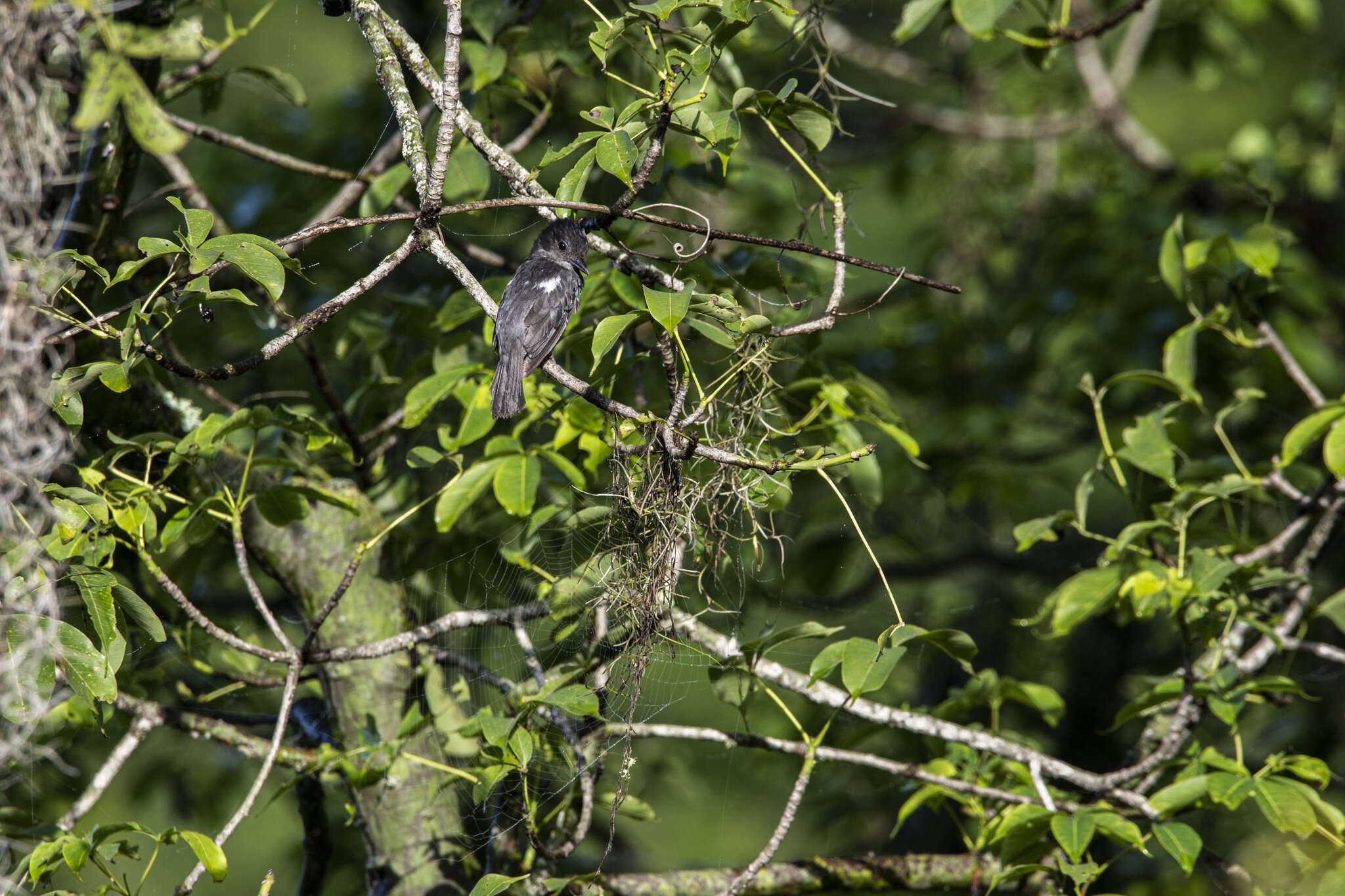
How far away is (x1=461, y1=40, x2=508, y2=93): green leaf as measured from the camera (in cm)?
206

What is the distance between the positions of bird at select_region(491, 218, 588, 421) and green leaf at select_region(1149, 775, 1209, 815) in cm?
149

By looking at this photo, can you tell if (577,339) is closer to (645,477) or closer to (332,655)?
(645,477)

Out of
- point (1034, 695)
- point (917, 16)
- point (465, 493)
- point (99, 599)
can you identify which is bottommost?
point (1034, 695)

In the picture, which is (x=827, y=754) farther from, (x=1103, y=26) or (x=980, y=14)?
(x=1103, y=26)

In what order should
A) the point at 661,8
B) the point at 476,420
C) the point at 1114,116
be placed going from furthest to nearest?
the point at 1114,116 < the point at 476,420 < the point at 661,8

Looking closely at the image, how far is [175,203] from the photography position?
4.42 feet

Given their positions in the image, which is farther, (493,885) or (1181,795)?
(1181,795)

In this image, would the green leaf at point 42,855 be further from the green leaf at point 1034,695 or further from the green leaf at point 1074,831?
the green leaf at point 1034,695

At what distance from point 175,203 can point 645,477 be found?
80 cm

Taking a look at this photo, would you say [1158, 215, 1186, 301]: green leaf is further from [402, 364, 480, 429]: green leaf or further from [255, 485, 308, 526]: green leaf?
[255, 485, 308, 526]: green leaf

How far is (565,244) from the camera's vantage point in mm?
1798

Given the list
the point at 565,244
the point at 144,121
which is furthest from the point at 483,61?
the point at 144,121

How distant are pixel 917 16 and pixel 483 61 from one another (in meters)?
0.94

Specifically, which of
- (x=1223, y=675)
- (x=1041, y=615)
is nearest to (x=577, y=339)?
(x=1041, y=615)
